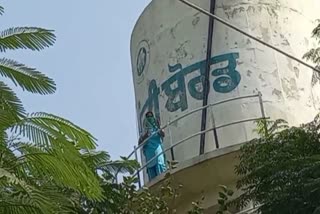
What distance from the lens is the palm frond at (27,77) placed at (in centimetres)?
788

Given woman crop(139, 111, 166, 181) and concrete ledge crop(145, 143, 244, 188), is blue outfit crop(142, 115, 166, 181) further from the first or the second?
concrete ledge crop(145, 143, 244, 188)

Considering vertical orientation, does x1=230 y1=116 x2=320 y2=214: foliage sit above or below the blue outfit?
below

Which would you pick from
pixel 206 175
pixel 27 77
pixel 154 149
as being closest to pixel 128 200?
pixel 27 77

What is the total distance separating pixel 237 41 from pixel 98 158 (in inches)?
195

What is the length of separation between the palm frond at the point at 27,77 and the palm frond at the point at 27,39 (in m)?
0.14

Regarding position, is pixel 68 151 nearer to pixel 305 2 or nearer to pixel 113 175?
pixel 113 175

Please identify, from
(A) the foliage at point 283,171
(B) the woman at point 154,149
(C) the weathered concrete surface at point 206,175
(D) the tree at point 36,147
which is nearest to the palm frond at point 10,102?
(D) the tree at point 36,147

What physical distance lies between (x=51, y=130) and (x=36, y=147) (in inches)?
7.2

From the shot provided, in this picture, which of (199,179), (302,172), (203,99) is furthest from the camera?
(203,99)

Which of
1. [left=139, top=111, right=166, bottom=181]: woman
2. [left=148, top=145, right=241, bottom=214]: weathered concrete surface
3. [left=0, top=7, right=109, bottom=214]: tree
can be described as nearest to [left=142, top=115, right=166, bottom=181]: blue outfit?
[left=139, top=111, right=166, bottom=181]: woman

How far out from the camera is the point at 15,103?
25.4ft

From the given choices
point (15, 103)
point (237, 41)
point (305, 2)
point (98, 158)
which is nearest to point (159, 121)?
point (237, 41)

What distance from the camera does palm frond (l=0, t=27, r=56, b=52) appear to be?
26.2 ft

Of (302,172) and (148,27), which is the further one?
(148,27)
